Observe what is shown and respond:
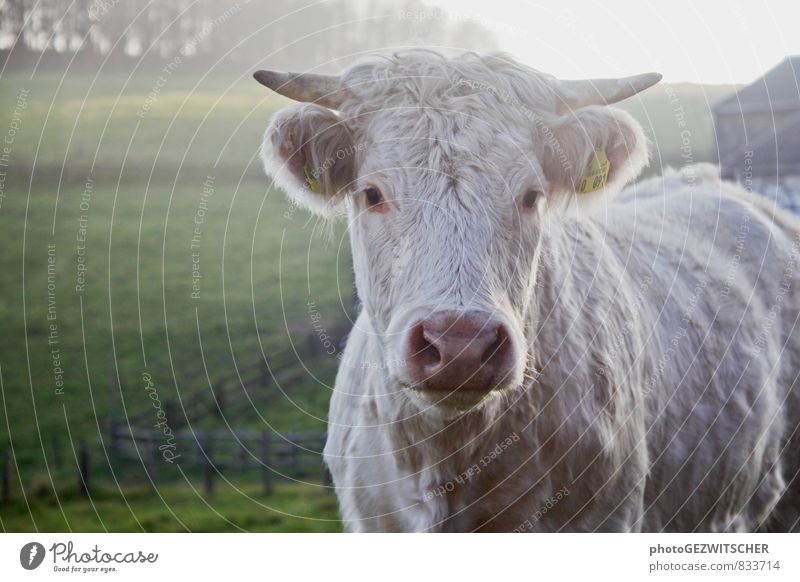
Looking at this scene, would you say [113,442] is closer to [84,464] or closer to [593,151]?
[84,464]

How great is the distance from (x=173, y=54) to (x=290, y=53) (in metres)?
0.55

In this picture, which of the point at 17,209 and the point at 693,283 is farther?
the point at 17,209

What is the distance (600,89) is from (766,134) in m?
2.02

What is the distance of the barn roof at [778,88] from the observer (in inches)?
144

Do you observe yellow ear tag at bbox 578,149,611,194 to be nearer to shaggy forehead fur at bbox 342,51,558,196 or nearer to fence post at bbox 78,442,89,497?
shaggy forehead fur at bbox 342,51,558,196

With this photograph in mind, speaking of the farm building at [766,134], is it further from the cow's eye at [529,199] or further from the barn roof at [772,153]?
the cow's eye at [529,199]

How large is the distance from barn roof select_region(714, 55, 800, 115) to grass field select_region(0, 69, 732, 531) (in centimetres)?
13

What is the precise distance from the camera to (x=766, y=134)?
4.12 metres

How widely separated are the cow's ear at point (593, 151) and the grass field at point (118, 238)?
2.31ft

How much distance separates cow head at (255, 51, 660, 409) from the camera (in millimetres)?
2105

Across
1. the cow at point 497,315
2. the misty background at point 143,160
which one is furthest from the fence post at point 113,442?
the cow at point 497,315
